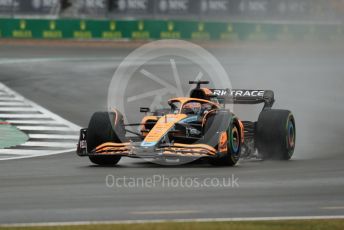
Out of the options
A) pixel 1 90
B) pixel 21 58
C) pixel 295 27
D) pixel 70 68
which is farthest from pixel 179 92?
pixel 295 27

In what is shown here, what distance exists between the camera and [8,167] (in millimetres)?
16781

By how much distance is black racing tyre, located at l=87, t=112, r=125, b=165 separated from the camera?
16875 millimetres

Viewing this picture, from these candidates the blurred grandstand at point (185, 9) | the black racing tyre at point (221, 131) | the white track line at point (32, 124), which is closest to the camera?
the black racing tyre at point (221, 131)

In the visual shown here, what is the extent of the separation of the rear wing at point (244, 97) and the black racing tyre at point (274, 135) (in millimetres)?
1132

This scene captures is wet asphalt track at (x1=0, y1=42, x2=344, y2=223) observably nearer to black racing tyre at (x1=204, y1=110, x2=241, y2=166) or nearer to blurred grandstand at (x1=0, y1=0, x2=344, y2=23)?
black racing tyre at (x1=204, y1=110, x2=241, y2=166)

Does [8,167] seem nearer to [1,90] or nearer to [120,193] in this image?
[120,193]

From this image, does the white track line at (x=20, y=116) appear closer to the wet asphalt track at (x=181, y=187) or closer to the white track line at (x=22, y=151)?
the wet asphalt track at (x=181, y=187)

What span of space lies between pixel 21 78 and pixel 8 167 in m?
20.9

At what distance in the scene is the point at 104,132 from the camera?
16.9 metres

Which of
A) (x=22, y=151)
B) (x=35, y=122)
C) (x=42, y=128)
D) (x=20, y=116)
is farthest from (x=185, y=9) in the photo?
(x=22, y=151)

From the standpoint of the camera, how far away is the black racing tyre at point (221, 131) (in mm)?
16469

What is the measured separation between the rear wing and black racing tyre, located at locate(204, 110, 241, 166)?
2234 millimetres

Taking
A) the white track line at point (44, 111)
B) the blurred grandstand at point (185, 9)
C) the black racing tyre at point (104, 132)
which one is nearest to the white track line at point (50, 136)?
the white track line at point (44, 111)

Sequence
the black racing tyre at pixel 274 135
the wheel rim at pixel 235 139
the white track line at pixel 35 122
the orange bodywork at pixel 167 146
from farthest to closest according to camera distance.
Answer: the white track line at pixel 35 122
the black racing tyre at pixel 274 135
the wheel rim at pixel 235 139
the orange bodywork at pixel 167 146
